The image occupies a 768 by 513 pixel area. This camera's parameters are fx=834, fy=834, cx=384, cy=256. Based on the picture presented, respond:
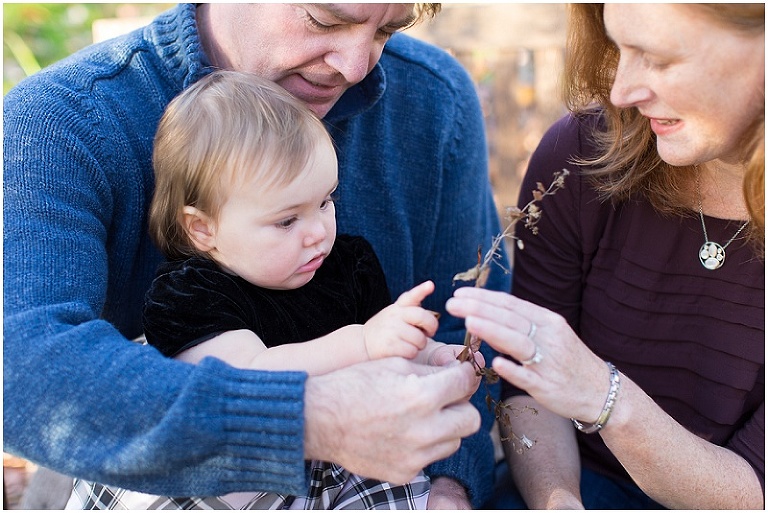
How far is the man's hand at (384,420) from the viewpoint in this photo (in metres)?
1.60

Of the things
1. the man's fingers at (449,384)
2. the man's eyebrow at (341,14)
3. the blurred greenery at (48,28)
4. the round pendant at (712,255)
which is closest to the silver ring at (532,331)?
the man's fingers at (449,384)

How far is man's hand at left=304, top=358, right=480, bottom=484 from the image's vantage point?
1.60 metres

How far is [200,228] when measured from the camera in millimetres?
1921

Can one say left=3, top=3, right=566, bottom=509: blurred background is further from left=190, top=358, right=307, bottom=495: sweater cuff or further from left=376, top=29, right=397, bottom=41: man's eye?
left=190, top=358, right=307, bottom=495: sweater cuff

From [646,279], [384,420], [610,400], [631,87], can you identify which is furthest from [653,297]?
[384,420]

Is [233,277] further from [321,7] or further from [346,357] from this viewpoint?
[321,7]

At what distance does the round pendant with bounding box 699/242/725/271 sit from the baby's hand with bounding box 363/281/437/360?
2.59ft

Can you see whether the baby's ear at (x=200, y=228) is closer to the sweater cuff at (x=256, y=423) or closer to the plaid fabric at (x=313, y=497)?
the sweater cuff at (x=256, y=423)

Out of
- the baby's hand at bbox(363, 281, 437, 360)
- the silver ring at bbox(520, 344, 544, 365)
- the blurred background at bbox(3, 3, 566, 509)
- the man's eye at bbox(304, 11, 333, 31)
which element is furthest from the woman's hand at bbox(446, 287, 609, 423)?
the blurred background at bbox(3, 3, 566, 509)

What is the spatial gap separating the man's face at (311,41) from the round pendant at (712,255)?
940 mm

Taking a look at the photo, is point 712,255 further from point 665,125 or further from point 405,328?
A: point 405,328

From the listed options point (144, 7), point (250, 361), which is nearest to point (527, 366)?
point (250, 361)

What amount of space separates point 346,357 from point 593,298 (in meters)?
0.84

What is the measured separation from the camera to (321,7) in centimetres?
190
